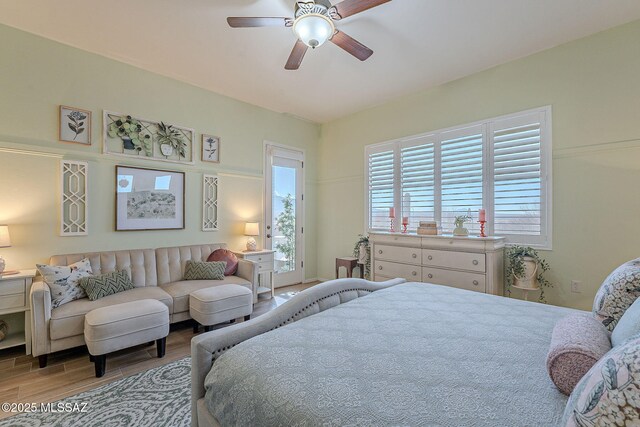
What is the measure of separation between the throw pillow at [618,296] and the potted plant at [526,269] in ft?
6.31

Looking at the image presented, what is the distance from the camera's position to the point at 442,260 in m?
3.42

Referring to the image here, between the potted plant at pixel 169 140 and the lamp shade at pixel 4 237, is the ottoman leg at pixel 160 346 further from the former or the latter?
the potted plant at pixel 169 140

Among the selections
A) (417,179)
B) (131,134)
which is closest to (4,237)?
(131,134)

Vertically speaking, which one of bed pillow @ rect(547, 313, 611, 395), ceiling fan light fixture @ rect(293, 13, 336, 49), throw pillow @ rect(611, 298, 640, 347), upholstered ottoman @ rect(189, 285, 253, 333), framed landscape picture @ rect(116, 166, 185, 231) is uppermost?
ceiling fan light fixture @ rect(293, 13, 336, 49)

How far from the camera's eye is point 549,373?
37.1 inches

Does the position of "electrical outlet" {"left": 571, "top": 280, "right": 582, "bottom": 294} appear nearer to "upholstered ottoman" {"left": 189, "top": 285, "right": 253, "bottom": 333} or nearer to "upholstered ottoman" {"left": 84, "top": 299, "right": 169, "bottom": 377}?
"upholstered ottoman" {"left": 189, "top": 285, "right": 253, "bottom": 333}

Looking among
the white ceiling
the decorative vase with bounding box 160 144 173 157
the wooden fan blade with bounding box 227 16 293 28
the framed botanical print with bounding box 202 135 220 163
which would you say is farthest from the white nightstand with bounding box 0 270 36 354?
the wooden fan blade with bounding box 227 16 293 28

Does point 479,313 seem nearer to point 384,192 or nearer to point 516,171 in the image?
point 516,171

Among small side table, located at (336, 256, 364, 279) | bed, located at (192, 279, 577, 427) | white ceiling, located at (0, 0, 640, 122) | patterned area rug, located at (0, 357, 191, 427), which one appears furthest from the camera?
small side table, located at (336, 256, 364, 279)

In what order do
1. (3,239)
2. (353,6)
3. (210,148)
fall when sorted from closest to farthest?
(353,6)
(3,239)
(210,148)

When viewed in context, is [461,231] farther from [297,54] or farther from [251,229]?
[251,229]

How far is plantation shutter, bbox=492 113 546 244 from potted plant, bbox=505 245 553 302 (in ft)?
0.66

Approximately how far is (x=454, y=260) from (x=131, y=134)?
415cm

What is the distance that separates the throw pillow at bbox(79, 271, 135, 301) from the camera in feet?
8.85
